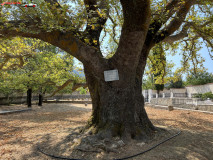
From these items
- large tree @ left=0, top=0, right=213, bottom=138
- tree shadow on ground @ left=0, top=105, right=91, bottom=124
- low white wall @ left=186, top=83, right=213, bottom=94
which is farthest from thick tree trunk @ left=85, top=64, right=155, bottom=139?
low white wall @ left=186, top=83, right=213, bottom=94

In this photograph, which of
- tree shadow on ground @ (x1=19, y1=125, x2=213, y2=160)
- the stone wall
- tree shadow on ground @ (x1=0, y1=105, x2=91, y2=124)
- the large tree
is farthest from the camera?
the stone wall

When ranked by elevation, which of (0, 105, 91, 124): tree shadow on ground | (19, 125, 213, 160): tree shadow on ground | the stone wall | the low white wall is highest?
the low white wall

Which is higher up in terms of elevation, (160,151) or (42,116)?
(160,151)

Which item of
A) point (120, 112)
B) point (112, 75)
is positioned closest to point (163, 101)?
point (120, 112)

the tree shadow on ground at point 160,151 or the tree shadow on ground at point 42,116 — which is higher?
the tree shadow on ground at point 160,151

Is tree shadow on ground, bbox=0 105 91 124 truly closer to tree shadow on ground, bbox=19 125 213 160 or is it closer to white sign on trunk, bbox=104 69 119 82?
tree shadow on ground, bbox=19 125 213 160

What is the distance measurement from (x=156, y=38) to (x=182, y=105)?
33.7 feet

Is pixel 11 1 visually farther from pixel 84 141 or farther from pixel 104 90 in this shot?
pixel 84 141

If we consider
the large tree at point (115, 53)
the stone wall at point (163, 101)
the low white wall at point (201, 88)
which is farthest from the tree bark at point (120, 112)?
the low white wall at point (201, 88)

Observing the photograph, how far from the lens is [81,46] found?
501 centimetres

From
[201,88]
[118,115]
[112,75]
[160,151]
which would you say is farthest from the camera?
[201,88]

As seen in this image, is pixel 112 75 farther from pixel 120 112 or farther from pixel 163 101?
pixel 163 101

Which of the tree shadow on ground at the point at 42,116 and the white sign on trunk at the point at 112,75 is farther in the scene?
the tree shadow on ground at the point at 42,116

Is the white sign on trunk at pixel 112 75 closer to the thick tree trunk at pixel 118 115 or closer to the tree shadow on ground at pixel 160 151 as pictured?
the thick tree trunk at pixel 118 115
